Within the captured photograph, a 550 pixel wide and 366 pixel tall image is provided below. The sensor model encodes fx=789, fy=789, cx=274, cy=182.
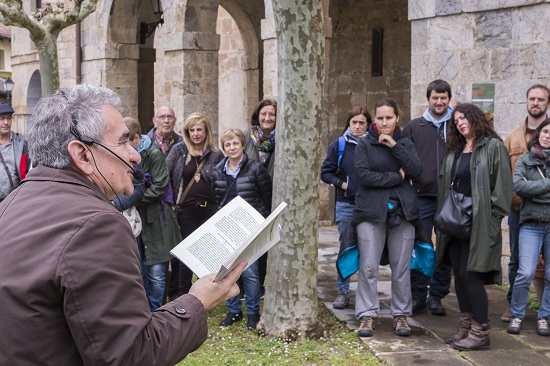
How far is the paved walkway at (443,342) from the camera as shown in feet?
17.6

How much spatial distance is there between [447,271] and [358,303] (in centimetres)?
104

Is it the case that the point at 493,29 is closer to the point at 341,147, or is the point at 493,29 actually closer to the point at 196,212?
the point at 341,147

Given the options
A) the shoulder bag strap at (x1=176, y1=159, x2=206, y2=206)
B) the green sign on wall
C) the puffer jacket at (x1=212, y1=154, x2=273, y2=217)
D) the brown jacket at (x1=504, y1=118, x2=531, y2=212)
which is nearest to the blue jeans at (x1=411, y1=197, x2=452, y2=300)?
the brown jacket at (x1=504, y1=118, x2=531, y2=212)

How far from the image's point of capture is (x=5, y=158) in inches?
277

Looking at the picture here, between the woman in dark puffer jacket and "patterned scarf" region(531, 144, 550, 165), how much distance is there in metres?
2.10

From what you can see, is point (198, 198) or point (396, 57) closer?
point (198, 198)

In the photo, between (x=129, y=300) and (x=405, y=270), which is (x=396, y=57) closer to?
(x=405, y=270)

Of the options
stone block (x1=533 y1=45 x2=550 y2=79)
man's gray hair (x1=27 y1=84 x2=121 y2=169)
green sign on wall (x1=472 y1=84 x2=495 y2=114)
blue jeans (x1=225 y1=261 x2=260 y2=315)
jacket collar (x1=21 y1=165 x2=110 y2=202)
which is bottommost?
blue jeans (x1=225 y1=261 x2=260 y2=315)

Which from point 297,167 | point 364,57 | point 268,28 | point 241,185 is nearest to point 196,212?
point 241,185

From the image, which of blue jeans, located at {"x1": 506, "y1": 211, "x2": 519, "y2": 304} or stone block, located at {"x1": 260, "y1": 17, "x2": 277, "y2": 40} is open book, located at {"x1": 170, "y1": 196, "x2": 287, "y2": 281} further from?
stone block, located at {"x1": 260, "y1": 17, "x2": 277, "y2": 40}

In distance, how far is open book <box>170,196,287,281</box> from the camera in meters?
2.69

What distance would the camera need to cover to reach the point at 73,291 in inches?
73.4

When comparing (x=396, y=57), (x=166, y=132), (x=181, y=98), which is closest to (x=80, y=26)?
(x=181, y=98)

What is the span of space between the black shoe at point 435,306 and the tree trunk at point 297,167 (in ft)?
4.02
